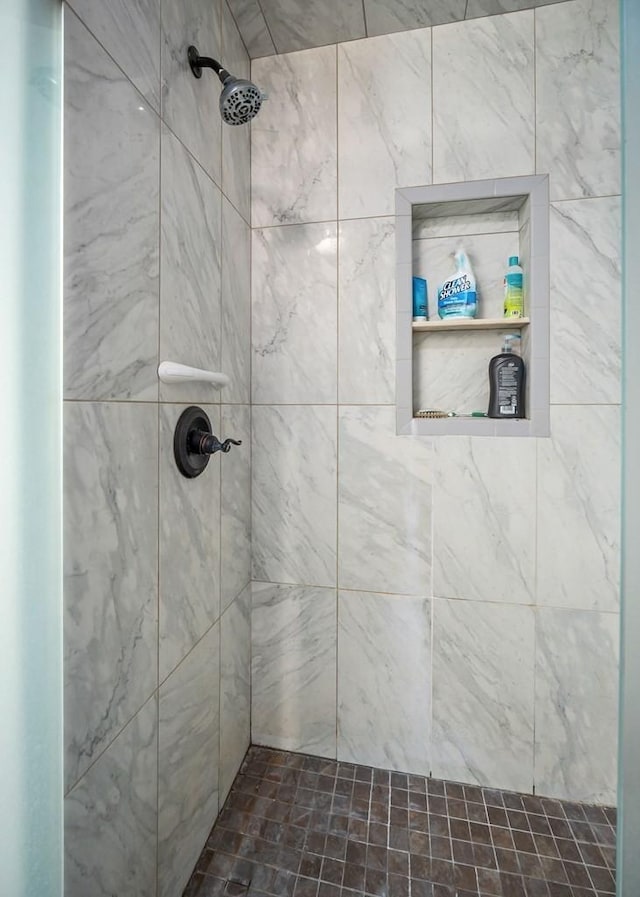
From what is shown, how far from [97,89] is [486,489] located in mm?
1237

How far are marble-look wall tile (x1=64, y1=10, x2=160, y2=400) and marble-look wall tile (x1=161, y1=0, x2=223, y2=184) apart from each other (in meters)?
0.13

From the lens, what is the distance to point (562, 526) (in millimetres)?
1258

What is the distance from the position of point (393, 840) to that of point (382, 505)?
86cm

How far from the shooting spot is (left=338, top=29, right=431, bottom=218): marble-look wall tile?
1.31m

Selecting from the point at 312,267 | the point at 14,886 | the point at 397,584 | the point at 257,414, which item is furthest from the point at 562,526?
the point at 14,886

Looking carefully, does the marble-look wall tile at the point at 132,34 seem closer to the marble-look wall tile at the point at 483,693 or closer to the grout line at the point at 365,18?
the grout line at the point at 365,18

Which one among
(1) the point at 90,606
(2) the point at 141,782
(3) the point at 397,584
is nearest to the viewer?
(1) the point at 90,606

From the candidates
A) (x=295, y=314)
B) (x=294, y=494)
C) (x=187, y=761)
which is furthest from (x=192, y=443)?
(x=187, y=761)

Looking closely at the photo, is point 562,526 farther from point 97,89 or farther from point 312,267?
point 97,89

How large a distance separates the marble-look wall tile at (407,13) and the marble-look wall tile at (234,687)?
1742 mm

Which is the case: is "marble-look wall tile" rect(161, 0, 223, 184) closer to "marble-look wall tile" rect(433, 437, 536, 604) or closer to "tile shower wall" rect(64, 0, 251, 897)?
"tile shower wall" rect(64, 0, 251, 897)

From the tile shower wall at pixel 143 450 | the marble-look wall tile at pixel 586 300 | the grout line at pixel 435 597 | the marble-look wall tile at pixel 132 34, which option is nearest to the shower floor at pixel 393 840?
the tile shower wall at pixel 143 450

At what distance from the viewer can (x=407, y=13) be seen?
1.25 metres

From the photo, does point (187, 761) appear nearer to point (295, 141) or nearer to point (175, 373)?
point (175, 373)
